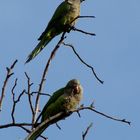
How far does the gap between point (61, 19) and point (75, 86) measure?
5.38ft

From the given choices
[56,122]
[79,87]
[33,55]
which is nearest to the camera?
[56,122]

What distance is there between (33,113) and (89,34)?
1.29m

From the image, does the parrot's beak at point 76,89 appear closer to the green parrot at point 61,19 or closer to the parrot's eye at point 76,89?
the parrot's eye at point 76,89

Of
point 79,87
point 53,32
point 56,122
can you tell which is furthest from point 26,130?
point 53,32

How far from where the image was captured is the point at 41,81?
5141mm

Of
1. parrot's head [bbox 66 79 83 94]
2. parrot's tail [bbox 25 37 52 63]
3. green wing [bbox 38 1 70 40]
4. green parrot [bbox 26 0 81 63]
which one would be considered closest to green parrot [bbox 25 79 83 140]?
parrot's head [bbox 66 79 83 94]

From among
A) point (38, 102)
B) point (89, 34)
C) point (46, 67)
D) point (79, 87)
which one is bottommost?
point (38, 102)

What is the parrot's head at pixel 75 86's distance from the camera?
805 cm

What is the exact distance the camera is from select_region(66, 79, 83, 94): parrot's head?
805cm

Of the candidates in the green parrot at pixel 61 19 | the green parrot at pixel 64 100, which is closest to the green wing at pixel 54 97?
the green parrot at pixel 64 100

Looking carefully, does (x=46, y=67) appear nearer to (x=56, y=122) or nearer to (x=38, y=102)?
(x=38, y=102)

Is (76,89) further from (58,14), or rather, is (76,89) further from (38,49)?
(58,14)

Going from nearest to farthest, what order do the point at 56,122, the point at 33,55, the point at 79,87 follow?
the point at 56,122
the point at 33,55
the point at 79,87

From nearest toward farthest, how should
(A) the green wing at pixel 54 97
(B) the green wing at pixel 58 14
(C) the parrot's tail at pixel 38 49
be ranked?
(C) the parrot's tail at pixel 38 49 → (A) the green wing at pixel 54 97 → (B) the green wing at pixel 58 14
